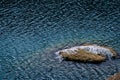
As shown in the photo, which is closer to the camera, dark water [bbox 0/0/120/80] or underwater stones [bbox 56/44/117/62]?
dark water [bbox 0/0/120/80]

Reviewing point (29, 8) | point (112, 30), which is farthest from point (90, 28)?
point (29, 8)

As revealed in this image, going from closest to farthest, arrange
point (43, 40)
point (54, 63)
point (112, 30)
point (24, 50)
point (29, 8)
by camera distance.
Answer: point (54, 63) → point (24, 50) → point (43, 40) → point (112, 30) → point (29, 8)

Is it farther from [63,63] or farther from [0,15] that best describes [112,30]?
[0,15]

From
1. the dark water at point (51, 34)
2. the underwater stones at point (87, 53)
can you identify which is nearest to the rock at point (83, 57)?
the underwater stones at point (87, 53)

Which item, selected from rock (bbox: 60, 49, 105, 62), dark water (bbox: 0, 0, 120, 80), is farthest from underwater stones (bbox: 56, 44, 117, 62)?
dark water (bbox: 0, 0, 120, 80)

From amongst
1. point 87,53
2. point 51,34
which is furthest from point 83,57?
point 51,34

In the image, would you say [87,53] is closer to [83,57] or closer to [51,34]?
[83,57]

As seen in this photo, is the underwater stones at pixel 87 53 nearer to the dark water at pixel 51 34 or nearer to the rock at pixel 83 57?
the rock at pixel 83 57

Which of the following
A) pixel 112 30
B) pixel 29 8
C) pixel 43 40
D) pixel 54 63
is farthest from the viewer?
pixel 29 8

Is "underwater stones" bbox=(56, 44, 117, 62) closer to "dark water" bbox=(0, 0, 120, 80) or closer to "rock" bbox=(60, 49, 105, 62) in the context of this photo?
"rock" bbox=(60, 49, 105, 62)
